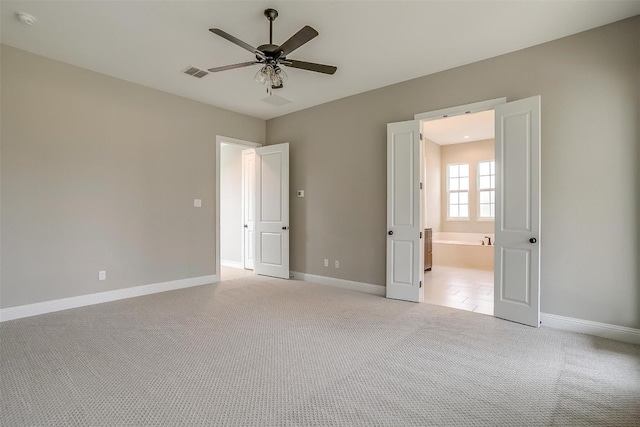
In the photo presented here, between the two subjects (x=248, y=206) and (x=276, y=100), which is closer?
(x=276, y=100)

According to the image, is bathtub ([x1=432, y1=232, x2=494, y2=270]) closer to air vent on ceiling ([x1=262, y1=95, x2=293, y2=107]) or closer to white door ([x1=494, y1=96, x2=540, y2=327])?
white door ([x1=494, y1=96, x2=540, y2=327])

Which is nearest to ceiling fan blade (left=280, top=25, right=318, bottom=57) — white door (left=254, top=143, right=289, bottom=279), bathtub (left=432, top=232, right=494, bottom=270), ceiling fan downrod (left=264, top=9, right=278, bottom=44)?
ceiling fan downrod (left=264, top=9, right=278, bottom=44)

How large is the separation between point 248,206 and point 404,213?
365 centimetres

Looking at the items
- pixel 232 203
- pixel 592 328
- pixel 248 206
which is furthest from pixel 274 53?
pixel 232 203

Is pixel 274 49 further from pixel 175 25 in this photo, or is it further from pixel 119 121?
pixel 119 121

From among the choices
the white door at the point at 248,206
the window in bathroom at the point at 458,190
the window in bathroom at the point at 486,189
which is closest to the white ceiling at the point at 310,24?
the white door at the point at 248,206

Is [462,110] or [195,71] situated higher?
[195,71]

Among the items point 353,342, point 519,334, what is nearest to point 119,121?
point 353,342

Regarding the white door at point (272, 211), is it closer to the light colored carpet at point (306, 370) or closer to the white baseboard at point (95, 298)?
the white baseboard at point (95, 298)

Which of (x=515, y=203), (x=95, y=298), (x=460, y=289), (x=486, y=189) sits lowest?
(x=460, y=289)

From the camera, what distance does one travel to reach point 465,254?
7.04 m

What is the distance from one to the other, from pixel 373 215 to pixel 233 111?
10.1 feet

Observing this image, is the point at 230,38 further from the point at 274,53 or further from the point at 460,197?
the point at 460,197

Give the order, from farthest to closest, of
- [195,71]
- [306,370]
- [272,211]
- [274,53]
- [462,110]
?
1. [272,211]
2. [195,71]
3. [462,110]
4. [274,53]
5. [306,370]
